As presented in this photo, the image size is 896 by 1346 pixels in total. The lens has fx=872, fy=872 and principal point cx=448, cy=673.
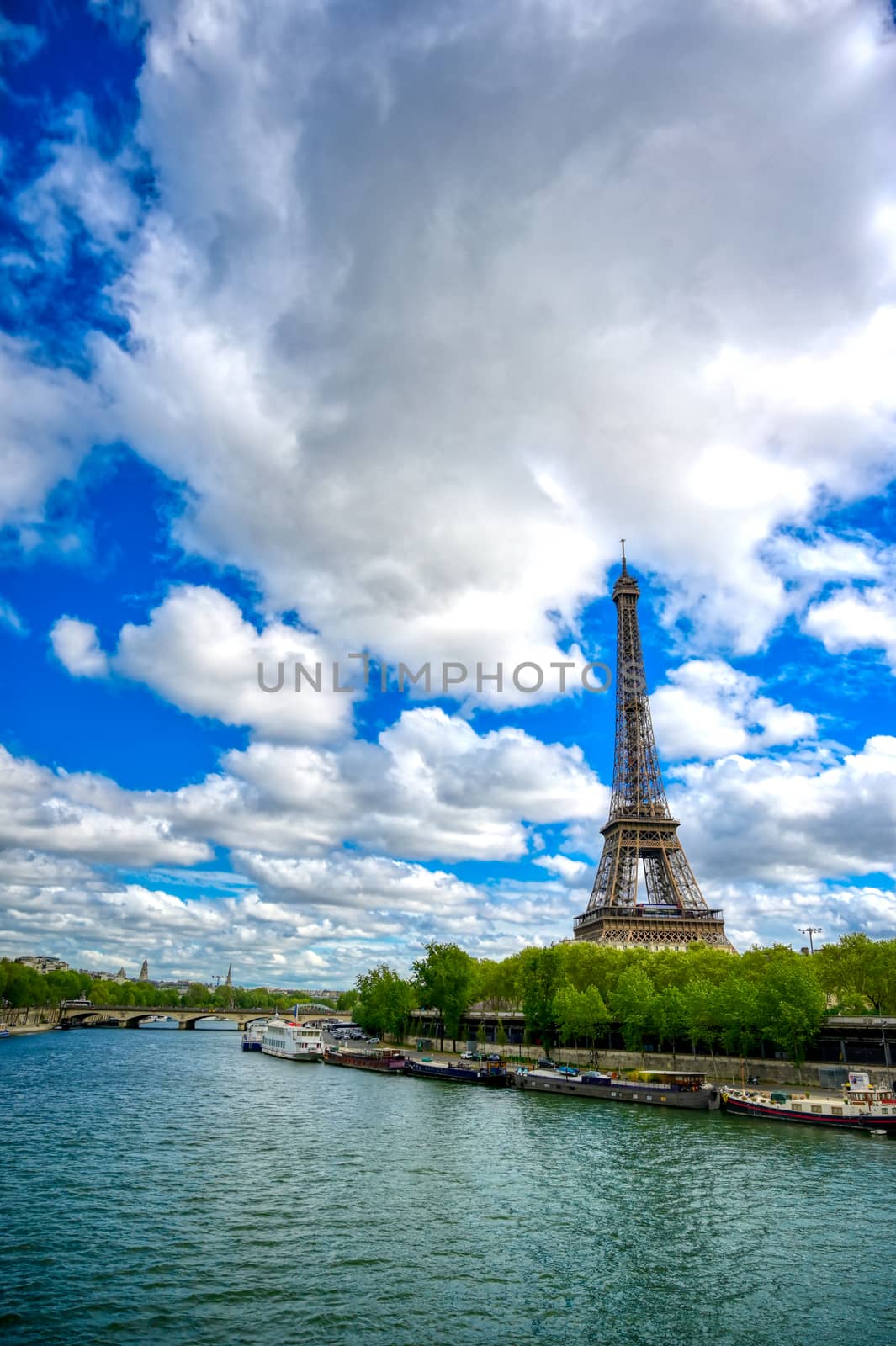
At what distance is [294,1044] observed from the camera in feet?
434

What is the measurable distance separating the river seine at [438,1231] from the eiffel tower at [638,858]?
72.9m

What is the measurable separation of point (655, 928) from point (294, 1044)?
59.1m

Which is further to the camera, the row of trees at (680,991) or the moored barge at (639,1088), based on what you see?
the row of trees at (680,991)

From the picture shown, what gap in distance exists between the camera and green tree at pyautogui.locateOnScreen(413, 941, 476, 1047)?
Answer: 126 meters

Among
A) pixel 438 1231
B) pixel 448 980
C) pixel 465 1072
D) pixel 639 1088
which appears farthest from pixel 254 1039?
pixel 438 1231

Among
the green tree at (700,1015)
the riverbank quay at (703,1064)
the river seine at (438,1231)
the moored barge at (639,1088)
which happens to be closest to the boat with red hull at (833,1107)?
the moored barge at (639,1088)

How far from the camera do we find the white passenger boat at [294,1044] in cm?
12968

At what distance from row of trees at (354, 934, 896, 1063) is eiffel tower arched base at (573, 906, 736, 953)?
12.8 metres

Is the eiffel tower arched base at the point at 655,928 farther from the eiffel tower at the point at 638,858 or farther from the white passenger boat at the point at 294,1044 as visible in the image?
the white passenger boat at the point at 294,1044

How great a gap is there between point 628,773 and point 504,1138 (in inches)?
4243

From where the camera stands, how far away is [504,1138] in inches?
2309

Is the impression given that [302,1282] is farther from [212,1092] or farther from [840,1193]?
[212,1092]

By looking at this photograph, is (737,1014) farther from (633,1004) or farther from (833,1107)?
(833,1107)

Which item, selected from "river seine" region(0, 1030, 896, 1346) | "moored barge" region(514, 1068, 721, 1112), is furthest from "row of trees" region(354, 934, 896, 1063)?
"river seine" region(0, 1030, 896, 1346)
